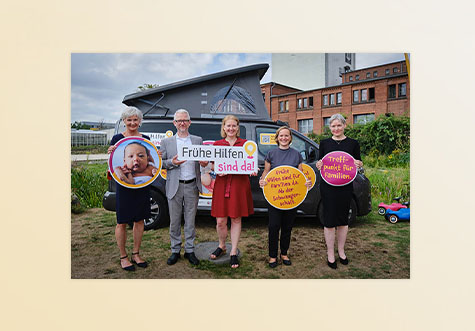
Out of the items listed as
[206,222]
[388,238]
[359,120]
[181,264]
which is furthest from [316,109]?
[181,264]

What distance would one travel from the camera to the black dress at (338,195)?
3.35 m

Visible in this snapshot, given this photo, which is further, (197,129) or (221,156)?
(197,129)

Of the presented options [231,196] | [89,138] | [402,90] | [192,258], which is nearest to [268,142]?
[231,196]

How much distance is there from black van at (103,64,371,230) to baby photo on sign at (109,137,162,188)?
661 millimetres

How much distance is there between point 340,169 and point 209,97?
6.90 feet

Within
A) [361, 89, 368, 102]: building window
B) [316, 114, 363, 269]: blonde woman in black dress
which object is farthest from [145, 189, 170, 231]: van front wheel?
[361, 89, 368, 102]: building window

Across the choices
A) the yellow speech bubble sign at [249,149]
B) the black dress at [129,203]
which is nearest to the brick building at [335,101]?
the yellow speech bubble sign at [249,149]

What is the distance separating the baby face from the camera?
332 cm

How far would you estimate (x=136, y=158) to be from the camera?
335 centimetres

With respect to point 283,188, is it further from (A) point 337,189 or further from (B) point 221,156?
(B) point 221,156

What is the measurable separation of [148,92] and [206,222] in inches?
85.0

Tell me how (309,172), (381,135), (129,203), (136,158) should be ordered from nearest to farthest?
(129,203)
(136,158)
(309,172)
(381,135)

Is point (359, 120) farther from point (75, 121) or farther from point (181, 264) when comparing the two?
point (75, 121)
